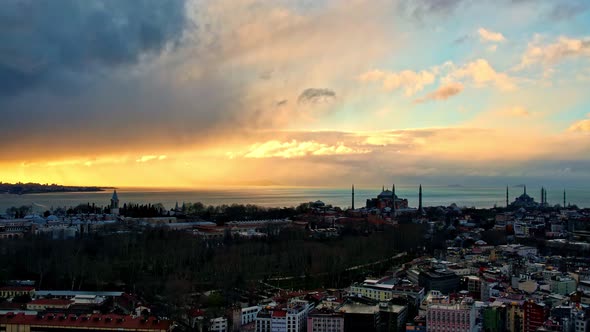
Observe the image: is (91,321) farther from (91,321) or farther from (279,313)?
(279,313)

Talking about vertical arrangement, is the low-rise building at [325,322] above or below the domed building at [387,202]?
below

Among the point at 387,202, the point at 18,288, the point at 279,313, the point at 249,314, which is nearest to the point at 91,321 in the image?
the point at 249,314

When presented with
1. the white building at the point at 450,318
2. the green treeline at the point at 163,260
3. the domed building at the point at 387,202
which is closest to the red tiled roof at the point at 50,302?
the green treeline at the point at 163,260

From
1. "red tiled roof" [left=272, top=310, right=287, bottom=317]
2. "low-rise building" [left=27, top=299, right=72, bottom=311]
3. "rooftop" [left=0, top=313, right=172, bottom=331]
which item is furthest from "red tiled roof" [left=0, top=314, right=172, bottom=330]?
"red tiled roof" [left=272, top=310, right=287, bottom=317]

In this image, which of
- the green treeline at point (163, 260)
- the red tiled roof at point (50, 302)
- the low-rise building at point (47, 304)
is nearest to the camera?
the low-rise building at point (47, 304)

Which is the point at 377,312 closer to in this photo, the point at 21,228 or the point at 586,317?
the point at 586,317

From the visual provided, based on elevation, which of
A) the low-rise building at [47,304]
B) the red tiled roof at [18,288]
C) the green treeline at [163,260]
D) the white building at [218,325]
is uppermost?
the green treeline at [163,260]

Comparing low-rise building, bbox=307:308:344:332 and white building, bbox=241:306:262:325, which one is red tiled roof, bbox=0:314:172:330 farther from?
low-rise building, bbox=307:308:344:332

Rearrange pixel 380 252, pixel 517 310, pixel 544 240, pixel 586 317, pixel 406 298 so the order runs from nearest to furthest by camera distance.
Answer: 1. pixel 586 317
2. pixel 517 310
3. pixel 406 298
4. pixel 380 252
5. pixel 544 240

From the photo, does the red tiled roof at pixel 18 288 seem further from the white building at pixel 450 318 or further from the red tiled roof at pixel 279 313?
the white building at pixel 450 318

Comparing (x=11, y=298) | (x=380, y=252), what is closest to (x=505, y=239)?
(x=380, y=252)
